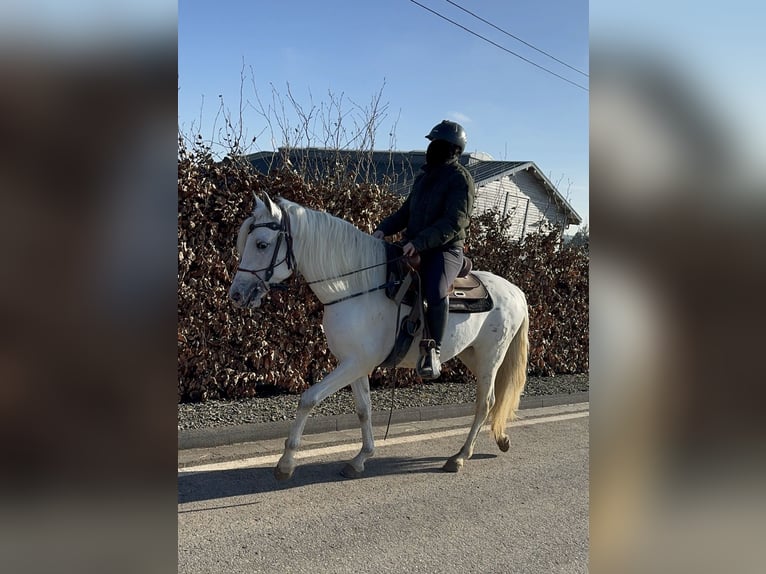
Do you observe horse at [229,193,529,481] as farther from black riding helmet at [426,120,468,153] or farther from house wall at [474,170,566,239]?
house wall at [474,170,566,239]

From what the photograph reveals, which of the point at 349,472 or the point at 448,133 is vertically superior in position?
the point at 448,133

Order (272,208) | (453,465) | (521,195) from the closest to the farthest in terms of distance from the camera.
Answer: (272,208)
(453,465)
(521,195)

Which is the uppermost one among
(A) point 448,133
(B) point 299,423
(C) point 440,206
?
(A) point 448,133

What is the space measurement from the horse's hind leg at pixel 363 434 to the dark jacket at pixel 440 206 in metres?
1.24

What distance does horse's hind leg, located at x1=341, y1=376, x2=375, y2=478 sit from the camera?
475 cm

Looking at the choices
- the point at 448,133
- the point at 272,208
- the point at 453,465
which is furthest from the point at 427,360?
the point at 448,133

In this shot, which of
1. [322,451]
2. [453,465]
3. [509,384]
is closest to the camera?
[453,465]

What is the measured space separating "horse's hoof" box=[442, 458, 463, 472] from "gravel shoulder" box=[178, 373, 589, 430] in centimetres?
181

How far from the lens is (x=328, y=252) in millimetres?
4469

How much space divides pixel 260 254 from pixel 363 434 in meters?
1.73
